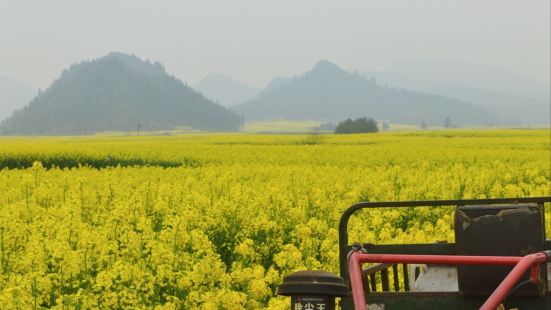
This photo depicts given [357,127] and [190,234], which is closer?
[190,234]

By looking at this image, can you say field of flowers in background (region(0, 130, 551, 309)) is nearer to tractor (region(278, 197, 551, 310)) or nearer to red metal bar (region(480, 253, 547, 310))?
tractor (region(278, 197, 551, 310))

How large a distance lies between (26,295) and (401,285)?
3.15 m

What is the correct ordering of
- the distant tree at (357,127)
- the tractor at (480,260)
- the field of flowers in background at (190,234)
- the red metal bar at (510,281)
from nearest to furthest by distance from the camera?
the red metal bar at (510,281) < the tractor at (480,260) < the field of flowers in background at (190,234) < the distant tree at (357,127)

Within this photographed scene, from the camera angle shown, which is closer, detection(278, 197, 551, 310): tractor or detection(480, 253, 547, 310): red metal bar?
detection(480, 253, 547, 310): red metal bar

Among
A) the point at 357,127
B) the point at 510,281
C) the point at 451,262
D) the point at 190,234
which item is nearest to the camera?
the point at 510,281

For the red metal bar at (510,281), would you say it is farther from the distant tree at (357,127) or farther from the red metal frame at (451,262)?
the distant tree at (357,127)

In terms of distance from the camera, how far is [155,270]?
263 inches

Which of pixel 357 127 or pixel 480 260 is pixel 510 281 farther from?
pixel 357 127

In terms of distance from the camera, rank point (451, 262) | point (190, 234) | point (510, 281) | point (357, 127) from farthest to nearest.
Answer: point (357, 127)
point (190, 234)
point (451, 262)
point (510, 281)

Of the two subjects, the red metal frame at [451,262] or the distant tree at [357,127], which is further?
the distant tree at [357,127]

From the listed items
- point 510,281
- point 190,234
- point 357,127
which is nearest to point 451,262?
point 510,281

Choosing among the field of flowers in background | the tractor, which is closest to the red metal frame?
the tractor

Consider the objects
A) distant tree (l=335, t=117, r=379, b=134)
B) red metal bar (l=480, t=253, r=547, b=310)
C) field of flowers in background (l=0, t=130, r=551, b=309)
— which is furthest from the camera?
distant tree (l=335, t=117, r=379, b=134)

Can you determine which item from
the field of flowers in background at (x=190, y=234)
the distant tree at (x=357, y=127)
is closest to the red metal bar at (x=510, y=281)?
the field of flowers in background at (x=190, y=234)
